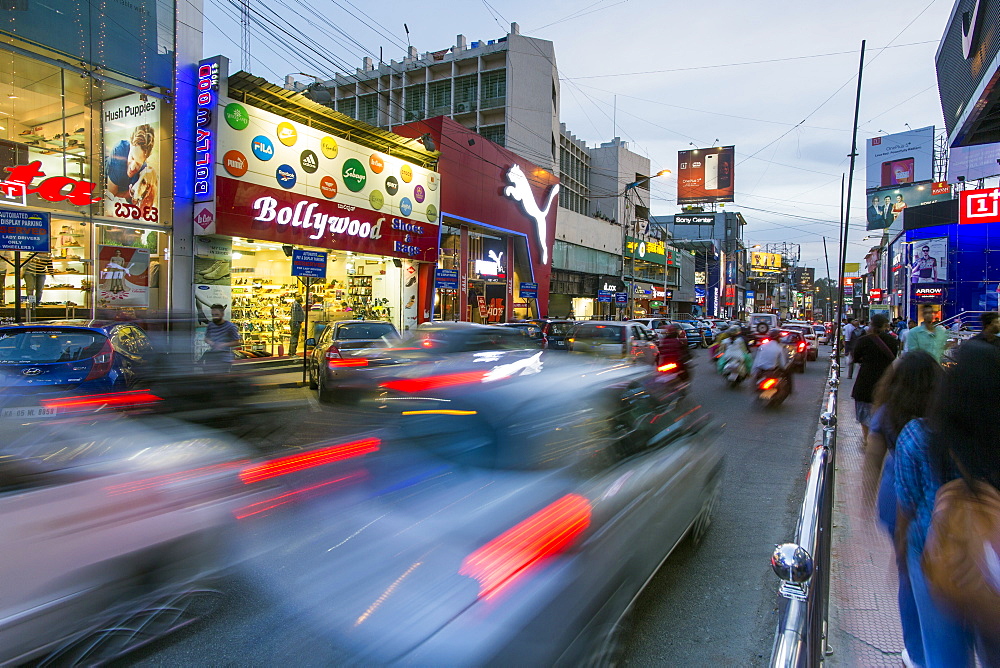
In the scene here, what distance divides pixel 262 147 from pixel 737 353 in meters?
15.1

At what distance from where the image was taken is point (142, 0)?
50.6 feet

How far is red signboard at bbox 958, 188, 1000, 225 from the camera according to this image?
26703 millimetres

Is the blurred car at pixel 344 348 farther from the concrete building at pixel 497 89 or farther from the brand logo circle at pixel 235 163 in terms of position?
the concrete building at pixel 497 89

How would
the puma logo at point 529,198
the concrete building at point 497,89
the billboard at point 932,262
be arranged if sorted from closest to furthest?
the puma logo at point 529,198 < the billboard at point 932,262 < the concrete building at point 497,89

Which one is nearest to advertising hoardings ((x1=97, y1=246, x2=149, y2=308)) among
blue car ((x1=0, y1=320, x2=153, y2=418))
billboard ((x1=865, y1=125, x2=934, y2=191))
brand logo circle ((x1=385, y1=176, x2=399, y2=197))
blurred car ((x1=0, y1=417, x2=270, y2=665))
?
blue car ((x1=0, y1=320, x2=153, y2=418))

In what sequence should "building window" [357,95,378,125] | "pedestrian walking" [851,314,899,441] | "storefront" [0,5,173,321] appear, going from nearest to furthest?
"pedestrian walking" [851,314,899,441] → "storefront" [0,5,173,321] → "building window" [357,95,378,125]

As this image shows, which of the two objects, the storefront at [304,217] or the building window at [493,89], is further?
the building window at [493,89]

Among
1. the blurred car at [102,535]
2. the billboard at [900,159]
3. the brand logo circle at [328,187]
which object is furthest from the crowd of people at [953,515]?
the billboard at [900,159]

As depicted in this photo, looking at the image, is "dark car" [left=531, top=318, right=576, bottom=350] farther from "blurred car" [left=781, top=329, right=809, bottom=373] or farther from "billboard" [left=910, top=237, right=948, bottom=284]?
"billboard" [left=910, top=237, right=948, bottom=284]

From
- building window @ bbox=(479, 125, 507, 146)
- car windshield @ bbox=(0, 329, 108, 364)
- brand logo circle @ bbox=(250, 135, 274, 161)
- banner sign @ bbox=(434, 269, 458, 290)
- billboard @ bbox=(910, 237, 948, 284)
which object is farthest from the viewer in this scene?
building window @ bbox=(479, 125, 507, 146)

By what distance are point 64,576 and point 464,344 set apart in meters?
4.90

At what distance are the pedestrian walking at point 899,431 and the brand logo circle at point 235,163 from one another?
1708cm

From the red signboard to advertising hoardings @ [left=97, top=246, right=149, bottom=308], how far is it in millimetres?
33428

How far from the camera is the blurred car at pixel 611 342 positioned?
47.5 feet
